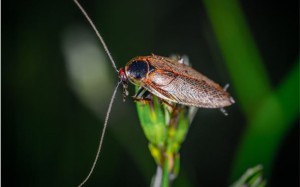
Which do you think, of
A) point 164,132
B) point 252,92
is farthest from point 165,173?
point 252,92

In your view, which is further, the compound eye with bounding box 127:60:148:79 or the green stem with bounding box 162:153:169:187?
the compound eye with bounding box 127:60:148:79

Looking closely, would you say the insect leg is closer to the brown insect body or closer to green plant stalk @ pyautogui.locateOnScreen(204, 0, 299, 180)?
the brown insect body

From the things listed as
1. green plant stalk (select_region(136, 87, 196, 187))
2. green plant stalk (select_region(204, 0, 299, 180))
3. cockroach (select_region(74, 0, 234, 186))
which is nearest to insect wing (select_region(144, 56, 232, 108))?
cockroach (select_region(74, 0, 234, 186))

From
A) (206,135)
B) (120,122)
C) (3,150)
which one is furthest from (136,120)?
(3,150)

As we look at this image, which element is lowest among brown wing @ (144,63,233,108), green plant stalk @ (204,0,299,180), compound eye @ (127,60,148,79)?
green plant stalk @ (204,0,299,180)

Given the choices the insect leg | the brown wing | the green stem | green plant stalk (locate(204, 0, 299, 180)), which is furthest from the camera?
green plant stalk (locate(204, 0, 299, 180))

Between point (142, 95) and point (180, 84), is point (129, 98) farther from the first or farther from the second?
point (142, 95)

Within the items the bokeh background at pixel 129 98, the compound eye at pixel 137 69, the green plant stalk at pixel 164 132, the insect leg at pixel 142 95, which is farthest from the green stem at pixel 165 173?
the bokeh background at pixel 129 98

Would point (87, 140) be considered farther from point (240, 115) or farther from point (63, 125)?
point (240, 115)
